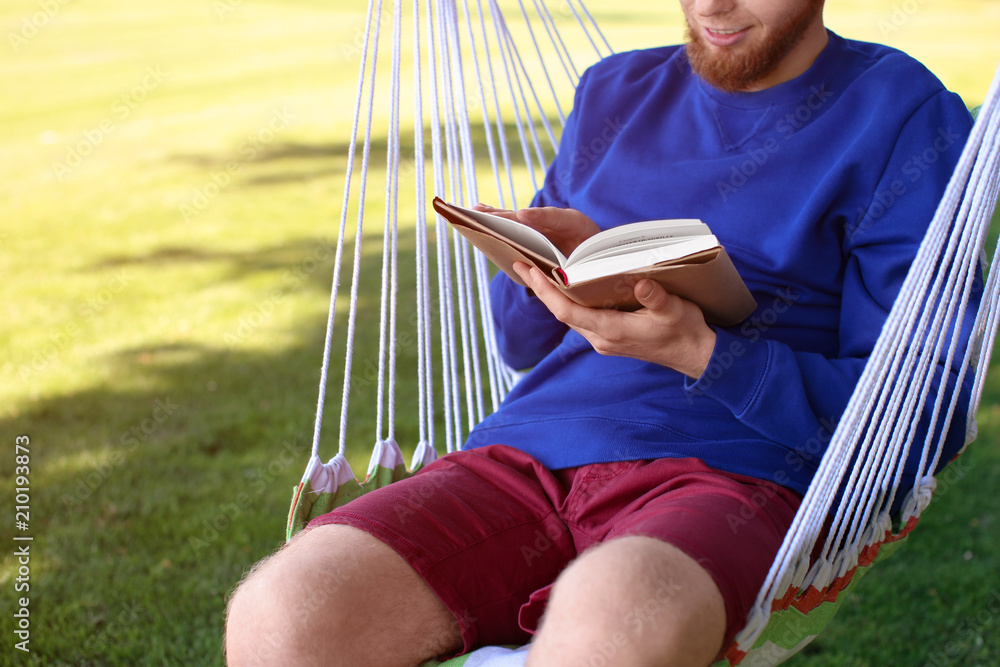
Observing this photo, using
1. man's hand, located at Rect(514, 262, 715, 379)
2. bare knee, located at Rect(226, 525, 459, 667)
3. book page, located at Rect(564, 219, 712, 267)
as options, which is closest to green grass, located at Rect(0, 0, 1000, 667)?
bare knee, located at Rect(226, 525, 459, 667)

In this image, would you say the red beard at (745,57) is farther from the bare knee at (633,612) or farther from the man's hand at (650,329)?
the bare knee at (633,612)

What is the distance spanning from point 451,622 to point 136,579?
3.53 ft

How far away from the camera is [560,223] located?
1316 mm

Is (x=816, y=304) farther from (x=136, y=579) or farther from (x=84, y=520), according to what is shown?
(x=84, y=520)

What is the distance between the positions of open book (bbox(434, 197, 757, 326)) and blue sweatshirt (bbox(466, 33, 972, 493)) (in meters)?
0.09

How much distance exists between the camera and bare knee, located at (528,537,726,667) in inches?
34.7

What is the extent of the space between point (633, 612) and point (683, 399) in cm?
41

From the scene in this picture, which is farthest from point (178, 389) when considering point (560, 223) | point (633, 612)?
point (633, 612)

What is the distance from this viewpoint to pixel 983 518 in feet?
7.27

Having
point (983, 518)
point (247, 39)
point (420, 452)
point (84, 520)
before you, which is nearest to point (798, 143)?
point (420, 452)

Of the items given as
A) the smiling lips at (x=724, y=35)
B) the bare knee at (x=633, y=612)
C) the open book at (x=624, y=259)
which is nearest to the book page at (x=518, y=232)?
the open book at (x=624, y=259)

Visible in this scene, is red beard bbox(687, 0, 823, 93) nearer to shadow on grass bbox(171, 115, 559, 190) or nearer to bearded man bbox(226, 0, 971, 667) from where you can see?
bearded man bbox(226, 0, 971, 667)

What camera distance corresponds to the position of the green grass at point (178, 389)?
1.85 meters

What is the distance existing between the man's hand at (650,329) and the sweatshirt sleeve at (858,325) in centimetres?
3
